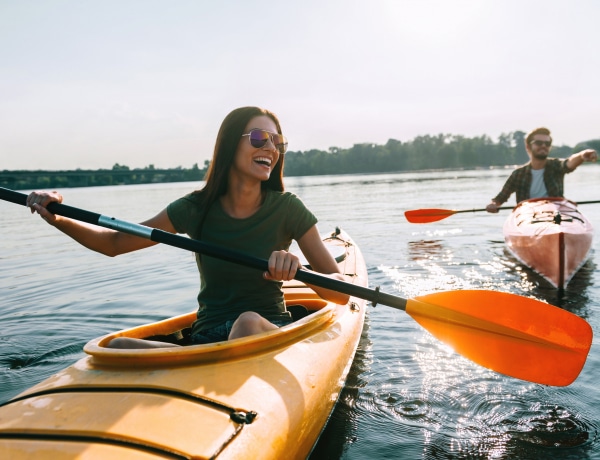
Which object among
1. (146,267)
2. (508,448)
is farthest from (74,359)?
(146,267)

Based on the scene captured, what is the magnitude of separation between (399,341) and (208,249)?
273 centimetres

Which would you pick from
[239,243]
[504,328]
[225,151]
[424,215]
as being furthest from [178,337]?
[424,215]

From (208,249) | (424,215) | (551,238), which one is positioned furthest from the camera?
(424,215)

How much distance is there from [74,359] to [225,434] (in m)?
3.64

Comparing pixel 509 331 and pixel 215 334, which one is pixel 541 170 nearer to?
pixel 509 331

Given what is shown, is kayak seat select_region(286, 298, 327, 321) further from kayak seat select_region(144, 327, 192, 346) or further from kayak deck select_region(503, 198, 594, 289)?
kayak deck select_region(503, 198, 594, 289)

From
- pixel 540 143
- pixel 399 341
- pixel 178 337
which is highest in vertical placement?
pixel 540 143

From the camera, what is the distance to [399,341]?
4.82m

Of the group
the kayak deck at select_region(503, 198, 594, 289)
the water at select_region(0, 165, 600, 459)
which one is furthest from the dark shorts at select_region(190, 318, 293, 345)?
the kayak deck at select_region(503, 198, 594, 289)

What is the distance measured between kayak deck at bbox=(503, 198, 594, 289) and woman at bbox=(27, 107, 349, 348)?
13.9 ft

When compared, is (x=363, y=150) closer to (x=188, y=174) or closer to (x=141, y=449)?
(x=188, y=174)

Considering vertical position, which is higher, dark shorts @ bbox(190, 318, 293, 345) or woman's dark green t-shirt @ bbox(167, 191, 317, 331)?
woman's dark green t-shirt @ bbox(167, 191, 317, 331)

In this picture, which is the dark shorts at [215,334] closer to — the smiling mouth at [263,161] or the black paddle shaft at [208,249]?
the black paddle shaft at [208,249]

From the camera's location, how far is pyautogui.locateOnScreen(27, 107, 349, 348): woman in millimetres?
2906
